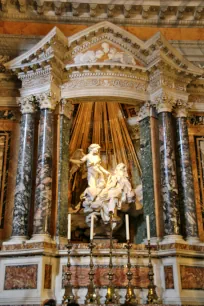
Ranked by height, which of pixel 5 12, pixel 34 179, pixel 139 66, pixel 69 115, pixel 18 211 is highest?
pixel 5 12

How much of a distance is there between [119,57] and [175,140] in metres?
2.14

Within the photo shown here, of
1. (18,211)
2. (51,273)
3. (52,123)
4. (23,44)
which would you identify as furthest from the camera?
(23,44)

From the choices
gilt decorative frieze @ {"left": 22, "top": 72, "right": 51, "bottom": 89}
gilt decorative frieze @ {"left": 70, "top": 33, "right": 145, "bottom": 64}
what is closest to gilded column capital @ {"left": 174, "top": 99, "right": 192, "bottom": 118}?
gilt decorative frieze @ {"left": 70, "top": 33, "right": 145, "bottom": 64}

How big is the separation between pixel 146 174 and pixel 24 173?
2.44m

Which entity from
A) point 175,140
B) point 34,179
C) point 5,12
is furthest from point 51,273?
point 5,12

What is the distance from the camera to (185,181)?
8164mm

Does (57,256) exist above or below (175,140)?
below

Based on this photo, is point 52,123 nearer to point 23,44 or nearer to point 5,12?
point 23,44

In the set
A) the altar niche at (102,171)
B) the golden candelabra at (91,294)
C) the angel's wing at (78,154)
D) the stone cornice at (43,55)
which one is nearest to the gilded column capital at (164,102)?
the altar niche at (102,171)

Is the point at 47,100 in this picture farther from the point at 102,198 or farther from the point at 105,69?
the point at 102,198

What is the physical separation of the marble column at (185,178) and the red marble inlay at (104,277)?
3.93 feet

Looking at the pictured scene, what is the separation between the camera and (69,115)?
879cm

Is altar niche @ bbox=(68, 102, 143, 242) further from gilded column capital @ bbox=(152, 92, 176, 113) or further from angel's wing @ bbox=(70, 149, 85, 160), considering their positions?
gilded column capital @ bbox=(152, 92, 176, 113)

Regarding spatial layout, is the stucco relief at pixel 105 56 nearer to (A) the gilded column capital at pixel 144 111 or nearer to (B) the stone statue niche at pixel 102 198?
(A) the gilded column capital at pixel 144 111
